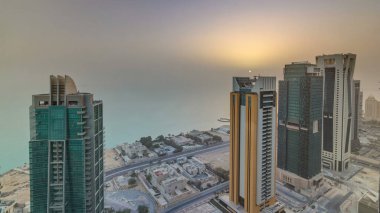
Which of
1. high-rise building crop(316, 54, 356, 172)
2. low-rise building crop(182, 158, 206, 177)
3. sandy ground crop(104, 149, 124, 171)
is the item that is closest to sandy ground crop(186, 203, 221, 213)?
low-rise building crop(182, 158, 206, 177)

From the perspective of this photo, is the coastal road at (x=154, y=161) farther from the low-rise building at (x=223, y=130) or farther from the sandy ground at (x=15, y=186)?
the sandy ground at (x=15, y=186)

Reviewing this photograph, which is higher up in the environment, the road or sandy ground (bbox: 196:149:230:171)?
sandy ground (bbox: 196:149:230:171)

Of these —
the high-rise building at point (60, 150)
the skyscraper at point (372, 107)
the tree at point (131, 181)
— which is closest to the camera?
the high-rise building at point (60, 150)

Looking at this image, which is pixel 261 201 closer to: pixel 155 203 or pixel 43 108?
pixel 155 203

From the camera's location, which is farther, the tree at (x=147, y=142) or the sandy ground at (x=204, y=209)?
the tree at (x=147, y=142)

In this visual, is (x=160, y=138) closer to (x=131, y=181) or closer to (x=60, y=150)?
(x=131, y=181)

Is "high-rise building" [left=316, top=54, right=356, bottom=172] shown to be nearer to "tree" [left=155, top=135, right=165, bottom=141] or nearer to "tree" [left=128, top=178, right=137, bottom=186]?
"tree" [left=128, top=178, right=137, bottom=186]

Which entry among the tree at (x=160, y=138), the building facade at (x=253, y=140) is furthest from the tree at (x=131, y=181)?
the tree at (x=160, y=138)
